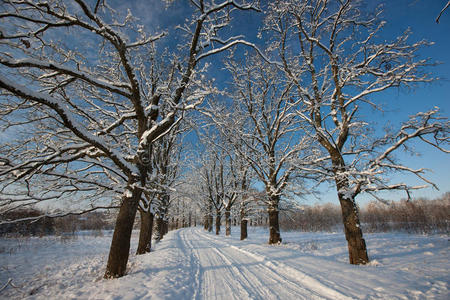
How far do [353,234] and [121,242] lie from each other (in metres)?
7.63

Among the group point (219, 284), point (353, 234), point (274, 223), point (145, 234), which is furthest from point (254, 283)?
point (145, 234)

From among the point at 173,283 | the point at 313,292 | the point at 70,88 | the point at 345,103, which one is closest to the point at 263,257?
the point at 313,292

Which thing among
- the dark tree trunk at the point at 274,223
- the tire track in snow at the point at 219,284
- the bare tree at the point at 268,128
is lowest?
the tire track in snow at the point at 219,284

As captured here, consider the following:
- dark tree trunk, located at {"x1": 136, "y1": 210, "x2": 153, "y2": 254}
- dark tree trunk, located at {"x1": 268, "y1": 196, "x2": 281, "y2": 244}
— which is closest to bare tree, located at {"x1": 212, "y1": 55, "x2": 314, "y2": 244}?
dark tree trunk, located at {"x1": 268, "y1": 196, "x2": 281, "y2": 244}

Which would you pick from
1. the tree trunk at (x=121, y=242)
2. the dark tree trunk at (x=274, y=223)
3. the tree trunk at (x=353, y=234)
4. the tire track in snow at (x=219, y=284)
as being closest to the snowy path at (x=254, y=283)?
the tire track in snow at (x=219, y=284)

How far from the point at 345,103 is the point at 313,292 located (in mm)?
6705

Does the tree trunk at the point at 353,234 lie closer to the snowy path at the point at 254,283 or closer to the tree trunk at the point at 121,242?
the snowy path at the point at 254,283

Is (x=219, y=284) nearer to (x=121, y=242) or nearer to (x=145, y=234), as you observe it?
(x=121, y=242)

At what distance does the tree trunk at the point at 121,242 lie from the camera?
4922 mm

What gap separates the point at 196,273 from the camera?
5.93 m

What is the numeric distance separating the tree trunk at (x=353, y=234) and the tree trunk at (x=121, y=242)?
724cm

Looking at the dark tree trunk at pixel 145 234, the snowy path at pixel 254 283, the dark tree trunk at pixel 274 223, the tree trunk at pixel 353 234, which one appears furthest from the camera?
the dark tree trunk at pixel 274 223

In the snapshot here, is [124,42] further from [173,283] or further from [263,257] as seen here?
[263,257]

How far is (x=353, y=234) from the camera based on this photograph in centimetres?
671
